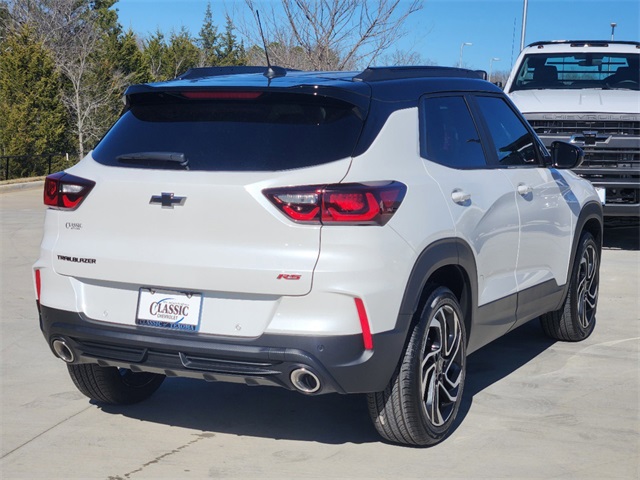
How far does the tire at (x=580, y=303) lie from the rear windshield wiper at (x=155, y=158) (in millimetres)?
3548

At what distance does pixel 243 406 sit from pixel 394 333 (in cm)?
156

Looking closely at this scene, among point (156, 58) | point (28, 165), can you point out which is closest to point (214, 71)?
point (28, 165)

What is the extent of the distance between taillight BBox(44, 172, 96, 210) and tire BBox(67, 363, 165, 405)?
41.0 inches

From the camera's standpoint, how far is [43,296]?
16.0ft

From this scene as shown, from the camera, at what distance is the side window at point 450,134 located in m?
5.12

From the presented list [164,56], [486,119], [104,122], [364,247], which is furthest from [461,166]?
[164,56]

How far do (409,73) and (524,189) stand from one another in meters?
1.28

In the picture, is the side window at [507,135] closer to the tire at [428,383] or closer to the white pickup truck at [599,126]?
the tire at [428,383]

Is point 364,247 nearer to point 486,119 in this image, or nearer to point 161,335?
point 161,335

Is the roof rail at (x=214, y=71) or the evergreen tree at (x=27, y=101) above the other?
the roof rail at (x=214, y=71)

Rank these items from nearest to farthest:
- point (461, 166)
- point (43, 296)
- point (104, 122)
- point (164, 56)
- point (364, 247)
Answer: point (364, 247), point (43, 296), point (461, 166), point (104, 122), point (164, 56)

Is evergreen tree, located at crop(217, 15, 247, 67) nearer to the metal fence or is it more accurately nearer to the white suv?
the metal fence

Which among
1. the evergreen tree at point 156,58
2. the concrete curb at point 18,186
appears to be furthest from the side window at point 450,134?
the evergreen tree at point 156,58

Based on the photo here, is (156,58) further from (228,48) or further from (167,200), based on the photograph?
(167,200)
